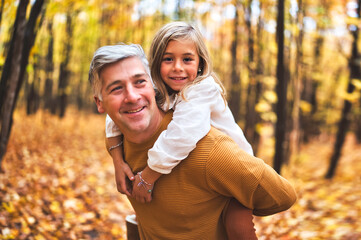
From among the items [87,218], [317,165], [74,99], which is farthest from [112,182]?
[74,99]

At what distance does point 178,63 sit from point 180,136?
0.64 metres

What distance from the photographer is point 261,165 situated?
5.48ft

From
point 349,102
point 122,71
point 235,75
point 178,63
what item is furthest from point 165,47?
point 235,75

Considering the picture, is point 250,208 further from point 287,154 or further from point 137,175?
point 287,154

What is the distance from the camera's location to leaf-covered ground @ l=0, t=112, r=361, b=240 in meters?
4.30

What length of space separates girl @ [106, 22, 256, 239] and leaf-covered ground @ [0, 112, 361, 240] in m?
2.54

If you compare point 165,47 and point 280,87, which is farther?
point 280,87

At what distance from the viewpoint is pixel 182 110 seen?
1777 mm

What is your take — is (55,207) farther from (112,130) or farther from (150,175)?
(150,175)

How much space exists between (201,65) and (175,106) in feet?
1.56

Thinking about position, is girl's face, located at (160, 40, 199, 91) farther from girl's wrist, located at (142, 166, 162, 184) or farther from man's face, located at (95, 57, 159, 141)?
girl's wrist, located at (142, 166, 162, 184)

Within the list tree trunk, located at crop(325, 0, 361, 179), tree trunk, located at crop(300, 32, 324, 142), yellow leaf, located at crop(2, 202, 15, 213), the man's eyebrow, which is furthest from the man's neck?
tree trunk, located at crop(300, 32, 324, 142)

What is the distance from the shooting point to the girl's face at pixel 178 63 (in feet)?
6.91

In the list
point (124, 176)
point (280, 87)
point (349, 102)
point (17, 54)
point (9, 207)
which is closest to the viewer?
point (124, 176)
